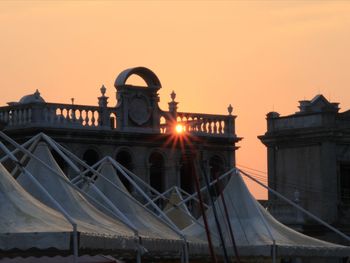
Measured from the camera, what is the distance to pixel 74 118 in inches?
2425

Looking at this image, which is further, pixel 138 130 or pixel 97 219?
pixel 138 130

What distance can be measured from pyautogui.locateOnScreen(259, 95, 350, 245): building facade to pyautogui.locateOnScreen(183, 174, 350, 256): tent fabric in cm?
1816

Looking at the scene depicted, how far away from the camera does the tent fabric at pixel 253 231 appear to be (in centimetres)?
4778

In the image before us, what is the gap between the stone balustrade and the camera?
199ft

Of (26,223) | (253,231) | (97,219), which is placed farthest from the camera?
(253,231)

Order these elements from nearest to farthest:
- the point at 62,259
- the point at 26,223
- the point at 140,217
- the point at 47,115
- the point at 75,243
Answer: the point at 75,243 < the point at 26,223 < the point at 62,259 < the point at 140,217 < the point at 47,115

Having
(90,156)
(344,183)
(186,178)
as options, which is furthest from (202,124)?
(344,183)

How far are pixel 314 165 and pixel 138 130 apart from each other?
10.4 meters

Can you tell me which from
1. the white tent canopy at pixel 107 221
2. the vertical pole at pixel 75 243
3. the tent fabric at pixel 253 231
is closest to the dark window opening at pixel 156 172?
the white tent canopy at pixel 107 221

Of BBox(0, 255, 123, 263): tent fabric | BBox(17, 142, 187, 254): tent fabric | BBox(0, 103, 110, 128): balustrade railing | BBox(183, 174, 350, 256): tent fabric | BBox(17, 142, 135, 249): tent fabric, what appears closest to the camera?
BBox(17, 142, 187, 254): tent fabric

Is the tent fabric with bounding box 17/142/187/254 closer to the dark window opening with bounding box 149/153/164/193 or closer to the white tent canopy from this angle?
the white tent canopy

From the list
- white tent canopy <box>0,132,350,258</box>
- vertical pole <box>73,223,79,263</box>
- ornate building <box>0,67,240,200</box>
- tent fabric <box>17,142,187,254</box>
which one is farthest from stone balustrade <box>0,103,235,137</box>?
vertical pole <box>73,223,79,263</box>

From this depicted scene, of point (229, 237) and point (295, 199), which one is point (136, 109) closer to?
point (295, 199)

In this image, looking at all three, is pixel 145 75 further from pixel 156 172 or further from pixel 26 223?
pixel 26 223
